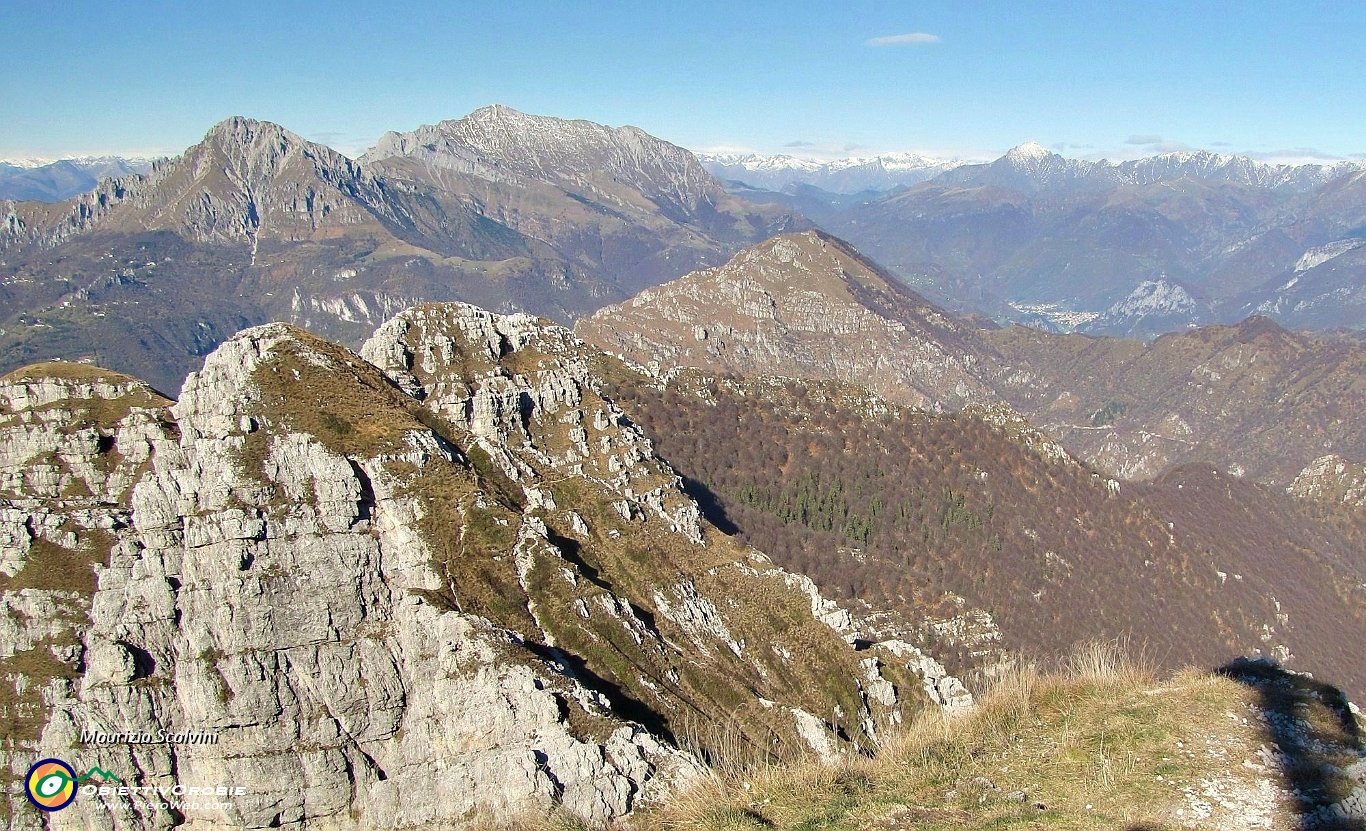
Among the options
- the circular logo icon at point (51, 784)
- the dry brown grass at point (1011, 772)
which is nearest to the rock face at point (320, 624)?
the circular logo icon at point (51, 784)

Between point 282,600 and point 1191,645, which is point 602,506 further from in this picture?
point 1191,645

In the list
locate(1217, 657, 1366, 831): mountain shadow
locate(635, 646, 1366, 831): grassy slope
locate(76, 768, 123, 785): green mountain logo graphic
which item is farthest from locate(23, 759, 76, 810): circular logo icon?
locate(1217, 657, 1366, 831): mountain shadow

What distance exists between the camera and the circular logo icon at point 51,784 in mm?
50625

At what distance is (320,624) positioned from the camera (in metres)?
58.8

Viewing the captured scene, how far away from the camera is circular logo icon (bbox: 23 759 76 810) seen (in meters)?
50.6

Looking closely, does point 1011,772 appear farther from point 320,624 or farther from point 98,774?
point 98,774

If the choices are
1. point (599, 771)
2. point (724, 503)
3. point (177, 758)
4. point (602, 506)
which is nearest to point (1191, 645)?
point (724, 503)

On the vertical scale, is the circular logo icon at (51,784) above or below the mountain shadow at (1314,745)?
below

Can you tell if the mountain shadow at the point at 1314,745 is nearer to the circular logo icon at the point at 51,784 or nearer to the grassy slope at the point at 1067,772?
the grassy slope at the point at 1067,772

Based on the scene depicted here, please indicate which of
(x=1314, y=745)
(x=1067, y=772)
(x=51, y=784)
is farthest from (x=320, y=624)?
(x=1314, y=745)

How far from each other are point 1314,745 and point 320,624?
5771cm

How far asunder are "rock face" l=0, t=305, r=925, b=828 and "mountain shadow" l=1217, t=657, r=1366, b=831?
24.3m

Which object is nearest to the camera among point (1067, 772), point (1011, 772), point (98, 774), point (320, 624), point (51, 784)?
point (1067, 772)

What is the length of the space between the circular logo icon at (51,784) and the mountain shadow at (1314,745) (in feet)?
210
